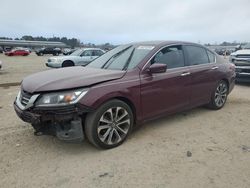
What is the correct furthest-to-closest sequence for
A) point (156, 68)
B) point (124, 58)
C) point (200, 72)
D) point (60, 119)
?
point (200, 72) < point (124, 58) < point (156, 68) < point (60, 119)

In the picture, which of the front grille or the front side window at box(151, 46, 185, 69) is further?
the front side window at box(151, 46, 185, 69)

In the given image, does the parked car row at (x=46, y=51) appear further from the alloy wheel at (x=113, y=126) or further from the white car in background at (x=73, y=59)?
the alloy wheel at (x=113, y=126)

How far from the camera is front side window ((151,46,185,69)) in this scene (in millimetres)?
4444

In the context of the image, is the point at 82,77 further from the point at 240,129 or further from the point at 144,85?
the point at 240,129

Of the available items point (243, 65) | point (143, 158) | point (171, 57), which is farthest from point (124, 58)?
A: point (243, 65)

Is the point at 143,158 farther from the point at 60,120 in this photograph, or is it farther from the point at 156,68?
the point at 156,68

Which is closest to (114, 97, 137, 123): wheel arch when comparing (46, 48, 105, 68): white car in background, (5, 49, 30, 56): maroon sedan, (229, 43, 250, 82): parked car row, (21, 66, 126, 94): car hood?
(21, 66, 126, 94): car hood

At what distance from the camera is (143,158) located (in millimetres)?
3516

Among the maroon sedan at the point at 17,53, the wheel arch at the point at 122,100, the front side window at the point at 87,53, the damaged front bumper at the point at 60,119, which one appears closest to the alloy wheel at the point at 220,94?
the wheel arch at the point at 122,100

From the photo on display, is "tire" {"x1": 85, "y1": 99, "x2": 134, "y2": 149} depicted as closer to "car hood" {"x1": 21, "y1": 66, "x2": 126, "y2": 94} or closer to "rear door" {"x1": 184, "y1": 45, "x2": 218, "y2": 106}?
"car hood" {"x1": 21, "y1": 66, "x2": 126, "y2": 94}

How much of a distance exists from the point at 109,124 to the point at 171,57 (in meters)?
1.85

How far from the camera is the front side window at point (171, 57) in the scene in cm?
444

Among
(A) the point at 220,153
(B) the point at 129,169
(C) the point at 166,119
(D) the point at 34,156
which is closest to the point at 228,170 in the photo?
(A) the point at 220,153

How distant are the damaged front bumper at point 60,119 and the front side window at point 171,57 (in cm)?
166
